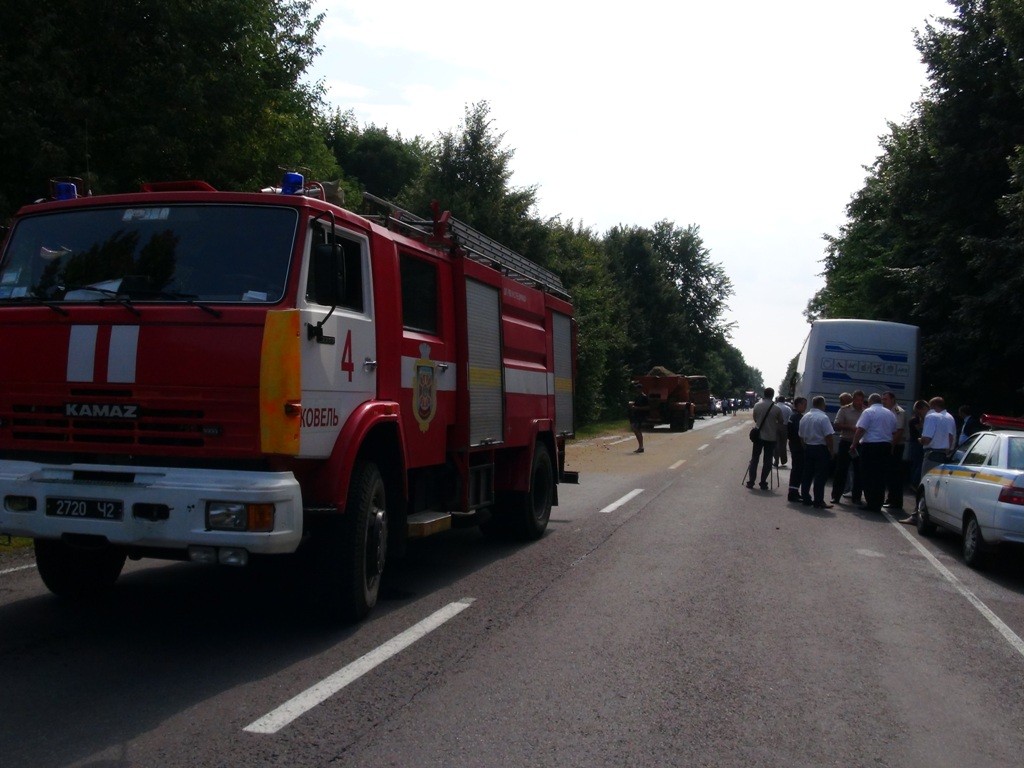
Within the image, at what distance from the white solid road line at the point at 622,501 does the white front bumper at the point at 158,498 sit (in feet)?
27.9

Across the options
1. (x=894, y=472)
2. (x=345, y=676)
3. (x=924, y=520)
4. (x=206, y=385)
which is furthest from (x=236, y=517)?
(x=894, y=472)

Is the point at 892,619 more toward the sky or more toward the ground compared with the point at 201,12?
more toward the ground

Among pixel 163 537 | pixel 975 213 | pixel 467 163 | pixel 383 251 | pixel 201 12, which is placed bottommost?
pixel 163 537

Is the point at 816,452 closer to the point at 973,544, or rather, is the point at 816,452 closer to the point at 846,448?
the point at 846,448

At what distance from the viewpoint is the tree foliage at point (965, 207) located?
18.9 metres

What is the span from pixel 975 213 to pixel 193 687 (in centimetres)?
2071

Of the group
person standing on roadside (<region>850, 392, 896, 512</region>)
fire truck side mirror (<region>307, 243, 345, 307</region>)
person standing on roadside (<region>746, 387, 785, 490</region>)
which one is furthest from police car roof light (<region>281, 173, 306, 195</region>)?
person standing on roadside (<region>746, 387, 785, 490</region>)

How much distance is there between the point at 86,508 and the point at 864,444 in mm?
12224

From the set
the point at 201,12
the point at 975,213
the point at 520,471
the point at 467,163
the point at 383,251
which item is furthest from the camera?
the point at 467,163

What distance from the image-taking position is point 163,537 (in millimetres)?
5520

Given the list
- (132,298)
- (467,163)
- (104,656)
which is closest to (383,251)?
(132,298)

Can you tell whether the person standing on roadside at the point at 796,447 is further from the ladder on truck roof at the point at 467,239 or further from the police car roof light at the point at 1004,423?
the ladder on truck roof at the point at 467,239

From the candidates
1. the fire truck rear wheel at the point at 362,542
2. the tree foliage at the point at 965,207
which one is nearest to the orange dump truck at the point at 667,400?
the tree foliage at the point at 965,207

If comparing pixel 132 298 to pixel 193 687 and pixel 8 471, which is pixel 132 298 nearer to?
pixel 8 471
